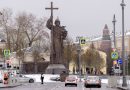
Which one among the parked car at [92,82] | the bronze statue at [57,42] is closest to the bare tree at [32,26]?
the bronze statue at [57,42]

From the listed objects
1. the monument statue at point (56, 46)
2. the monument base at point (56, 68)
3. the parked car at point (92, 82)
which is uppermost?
the monument statue at point (56, 46)

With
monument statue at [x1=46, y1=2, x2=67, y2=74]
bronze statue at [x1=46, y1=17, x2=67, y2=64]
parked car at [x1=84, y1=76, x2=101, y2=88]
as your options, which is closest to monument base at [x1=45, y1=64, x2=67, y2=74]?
monument statue at [x1=46, y1=2, x2=67, y2=74]

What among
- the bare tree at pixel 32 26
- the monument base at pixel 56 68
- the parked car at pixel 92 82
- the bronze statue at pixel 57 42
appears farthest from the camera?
the bare tree at pixel 32 26

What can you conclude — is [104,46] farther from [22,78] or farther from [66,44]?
[22,78]

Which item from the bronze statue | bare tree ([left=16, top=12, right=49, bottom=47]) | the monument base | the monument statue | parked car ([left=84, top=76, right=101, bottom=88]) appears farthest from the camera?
bare tree ([left=16, top=12, right=49, bottom=47])

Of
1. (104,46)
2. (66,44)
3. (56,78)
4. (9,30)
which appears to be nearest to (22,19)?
(9,30)

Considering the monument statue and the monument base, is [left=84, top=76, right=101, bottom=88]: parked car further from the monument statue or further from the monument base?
the monument statue

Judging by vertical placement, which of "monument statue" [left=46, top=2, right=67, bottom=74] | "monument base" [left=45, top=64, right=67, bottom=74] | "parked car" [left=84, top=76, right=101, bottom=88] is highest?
"monument statue" [left=46, top=2, right=67, bottom=74]

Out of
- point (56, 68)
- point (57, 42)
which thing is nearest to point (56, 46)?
point (57, 42)

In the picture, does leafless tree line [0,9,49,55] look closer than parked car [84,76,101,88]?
No

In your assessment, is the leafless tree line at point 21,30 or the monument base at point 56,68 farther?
the leafless tree line at point 21,30

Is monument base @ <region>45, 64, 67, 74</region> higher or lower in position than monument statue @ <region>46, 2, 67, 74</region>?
lower

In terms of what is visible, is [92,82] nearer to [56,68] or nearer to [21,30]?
[56,68]

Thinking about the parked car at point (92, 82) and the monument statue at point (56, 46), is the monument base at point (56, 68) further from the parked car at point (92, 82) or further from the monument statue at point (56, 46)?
the parked car at point (92, 82)
